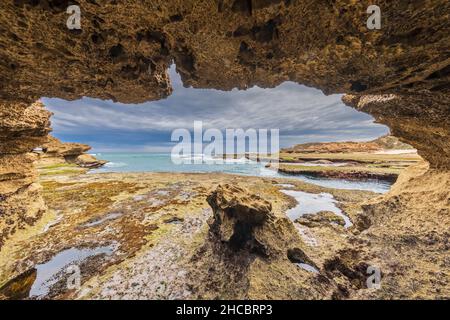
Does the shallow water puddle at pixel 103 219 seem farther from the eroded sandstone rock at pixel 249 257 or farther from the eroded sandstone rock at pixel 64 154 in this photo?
the eroded sandstone rock at pixel 64 154

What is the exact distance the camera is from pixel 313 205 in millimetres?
18562

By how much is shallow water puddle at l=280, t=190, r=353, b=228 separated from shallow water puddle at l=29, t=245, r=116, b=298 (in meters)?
13.4

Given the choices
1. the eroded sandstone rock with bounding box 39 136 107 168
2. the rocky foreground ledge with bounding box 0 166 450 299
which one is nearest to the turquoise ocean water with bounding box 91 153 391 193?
the eroded sandstone rock with bounding box 39 136 107 168

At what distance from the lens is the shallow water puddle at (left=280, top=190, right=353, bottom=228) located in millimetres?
15453

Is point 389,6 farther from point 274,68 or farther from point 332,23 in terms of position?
point 274,68

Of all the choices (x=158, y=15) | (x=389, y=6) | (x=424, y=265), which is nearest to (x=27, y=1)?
(x=158, y=15)

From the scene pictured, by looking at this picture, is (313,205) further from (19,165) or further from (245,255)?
(19,165)

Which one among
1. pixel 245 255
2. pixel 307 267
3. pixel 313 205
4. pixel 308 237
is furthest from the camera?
pixel 313 205

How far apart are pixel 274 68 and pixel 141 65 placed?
467 centimetres

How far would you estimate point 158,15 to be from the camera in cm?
434

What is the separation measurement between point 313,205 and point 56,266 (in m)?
19.9

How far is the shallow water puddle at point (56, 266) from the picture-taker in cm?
749

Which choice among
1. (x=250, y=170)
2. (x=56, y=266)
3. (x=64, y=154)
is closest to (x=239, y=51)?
(x=56, y=266)

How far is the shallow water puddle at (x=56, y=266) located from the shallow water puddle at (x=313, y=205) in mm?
13385
